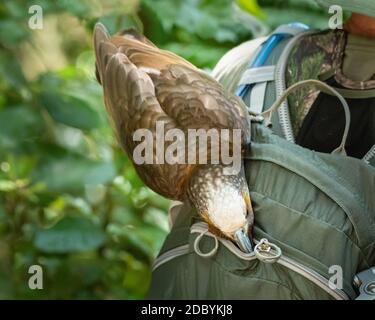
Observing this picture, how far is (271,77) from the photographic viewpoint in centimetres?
105

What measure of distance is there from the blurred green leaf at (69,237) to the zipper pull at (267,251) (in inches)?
19.8

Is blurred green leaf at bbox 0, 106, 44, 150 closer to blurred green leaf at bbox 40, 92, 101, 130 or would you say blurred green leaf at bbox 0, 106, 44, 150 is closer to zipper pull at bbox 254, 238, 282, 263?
blurred green leaf at bbox 40, 92, 101, 130

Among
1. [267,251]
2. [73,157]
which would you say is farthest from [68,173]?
[267,251]

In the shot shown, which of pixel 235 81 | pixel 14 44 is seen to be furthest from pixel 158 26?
pixel 235 81

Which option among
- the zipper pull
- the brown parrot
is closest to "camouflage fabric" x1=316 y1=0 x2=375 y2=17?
the brown parrot

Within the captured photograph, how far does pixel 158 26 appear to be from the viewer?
1530 mm

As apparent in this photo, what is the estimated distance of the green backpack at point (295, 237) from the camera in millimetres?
872

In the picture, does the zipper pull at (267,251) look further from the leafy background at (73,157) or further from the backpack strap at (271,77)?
the leafy background at (73,157)

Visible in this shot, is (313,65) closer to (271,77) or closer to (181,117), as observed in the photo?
(271,77)

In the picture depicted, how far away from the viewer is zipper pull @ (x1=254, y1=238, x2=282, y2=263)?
86cm

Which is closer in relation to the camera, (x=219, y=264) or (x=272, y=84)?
(x=219, y=264)

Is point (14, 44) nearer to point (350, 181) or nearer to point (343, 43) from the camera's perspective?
point (343, 43)

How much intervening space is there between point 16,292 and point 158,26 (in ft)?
1.84

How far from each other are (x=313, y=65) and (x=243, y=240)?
31 centimetres
